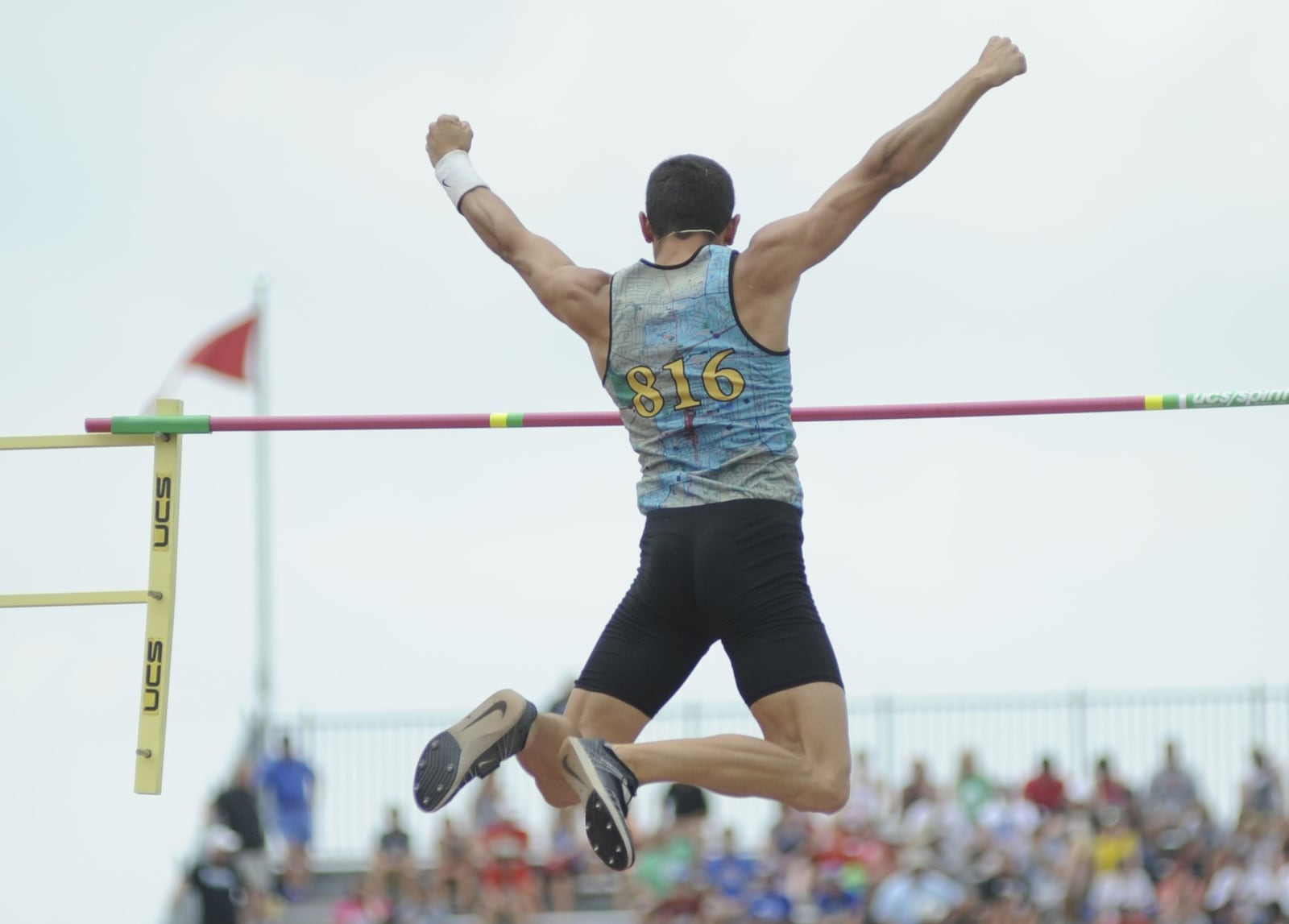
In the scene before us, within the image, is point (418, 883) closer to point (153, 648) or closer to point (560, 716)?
point (153, 648)

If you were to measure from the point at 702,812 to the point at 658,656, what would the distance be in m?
11.0

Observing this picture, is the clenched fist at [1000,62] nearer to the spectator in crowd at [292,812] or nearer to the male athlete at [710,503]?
the male athlete at [710,503]

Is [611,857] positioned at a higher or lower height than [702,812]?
higher

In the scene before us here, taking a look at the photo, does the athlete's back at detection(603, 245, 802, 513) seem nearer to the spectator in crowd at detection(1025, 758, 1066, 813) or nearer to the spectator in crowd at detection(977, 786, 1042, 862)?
the spectator in crowd at detection(977, 786, 1042, 862)

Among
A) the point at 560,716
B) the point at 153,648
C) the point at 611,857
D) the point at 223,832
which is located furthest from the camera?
the point at 223,832

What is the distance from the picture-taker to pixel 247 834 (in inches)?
680

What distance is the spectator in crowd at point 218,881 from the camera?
55.1 feet

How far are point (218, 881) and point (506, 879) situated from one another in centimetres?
227

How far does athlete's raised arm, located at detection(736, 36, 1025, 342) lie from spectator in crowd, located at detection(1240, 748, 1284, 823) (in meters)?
13.0

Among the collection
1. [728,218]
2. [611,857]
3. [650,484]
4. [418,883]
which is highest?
[728,218]

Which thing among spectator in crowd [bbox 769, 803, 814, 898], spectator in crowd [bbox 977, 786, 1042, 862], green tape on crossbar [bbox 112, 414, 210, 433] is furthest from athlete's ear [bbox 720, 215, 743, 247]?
spectator in crowd [bbox 977, 786, 1042, 862]

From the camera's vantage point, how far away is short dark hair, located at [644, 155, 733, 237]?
6.94m

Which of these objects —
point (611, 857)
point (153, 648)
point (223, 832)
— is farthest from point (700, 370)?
point (223, 832)

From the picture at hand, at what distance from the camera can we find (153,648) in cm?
826
